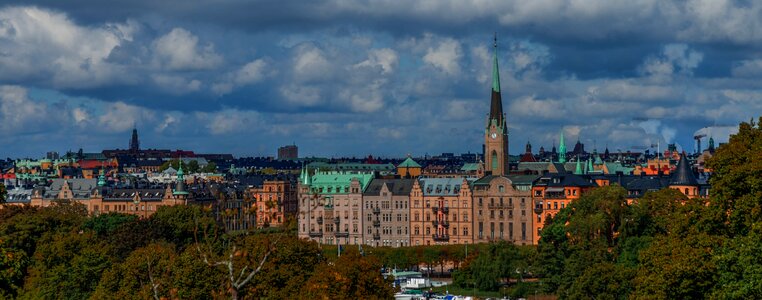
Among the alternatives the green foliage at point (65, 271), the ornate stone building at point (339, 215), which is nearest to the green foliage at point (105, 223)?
the ornate stone building at point (339, 215)

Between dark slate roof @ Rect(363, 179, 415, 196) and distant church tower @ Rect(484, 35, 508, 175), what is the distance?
19019mm

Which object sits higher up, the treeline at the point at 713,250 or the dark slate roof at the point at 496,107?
the dark slate roof at the point at 496,107

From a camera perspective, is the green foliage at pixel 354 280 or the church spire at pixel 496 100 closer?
the green foliage at pixel 354 280

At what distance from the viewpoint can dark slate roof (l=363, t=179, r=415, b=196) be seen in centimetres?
17880

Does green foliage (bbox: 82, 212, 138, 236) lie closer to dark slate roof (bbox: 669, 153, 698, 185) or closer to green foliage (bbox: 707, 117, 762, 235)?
dark slate roof (bbox: 669, 153, 698, 185)

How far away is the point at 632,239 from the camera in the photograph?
10881 centimetres

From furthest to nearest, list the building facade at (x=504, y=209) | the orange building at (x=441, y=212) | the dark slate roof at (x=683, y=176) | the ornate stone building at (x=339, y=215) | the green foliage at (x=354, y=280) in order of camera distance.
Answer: the ornate stone building at (x=339, y=215), the orange building at (x=441, y=212), the building facade at (x=504, y=209), the dark slate roof at (x=683, y=176), the green foliage at (x=354, y=280)

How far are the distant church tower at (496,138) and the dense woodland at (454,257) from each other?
46954 mm

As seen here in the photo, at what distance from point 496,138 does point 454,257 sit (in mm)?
51540

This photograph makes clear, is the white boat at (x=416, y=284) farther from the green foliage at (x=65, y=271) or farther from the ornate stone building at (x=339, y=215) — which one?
the ornate stone building at (x=339, y=215)

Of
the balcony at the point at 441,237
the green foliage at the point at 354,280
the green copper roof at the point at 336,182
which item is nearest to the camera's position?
the green foliage at the point at 354,280

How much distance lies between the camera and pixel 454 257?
148m

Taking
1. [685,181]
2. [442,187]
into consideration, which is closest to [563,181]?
[442,187]

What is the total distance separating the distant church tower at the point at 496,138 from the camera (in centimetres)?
19625
